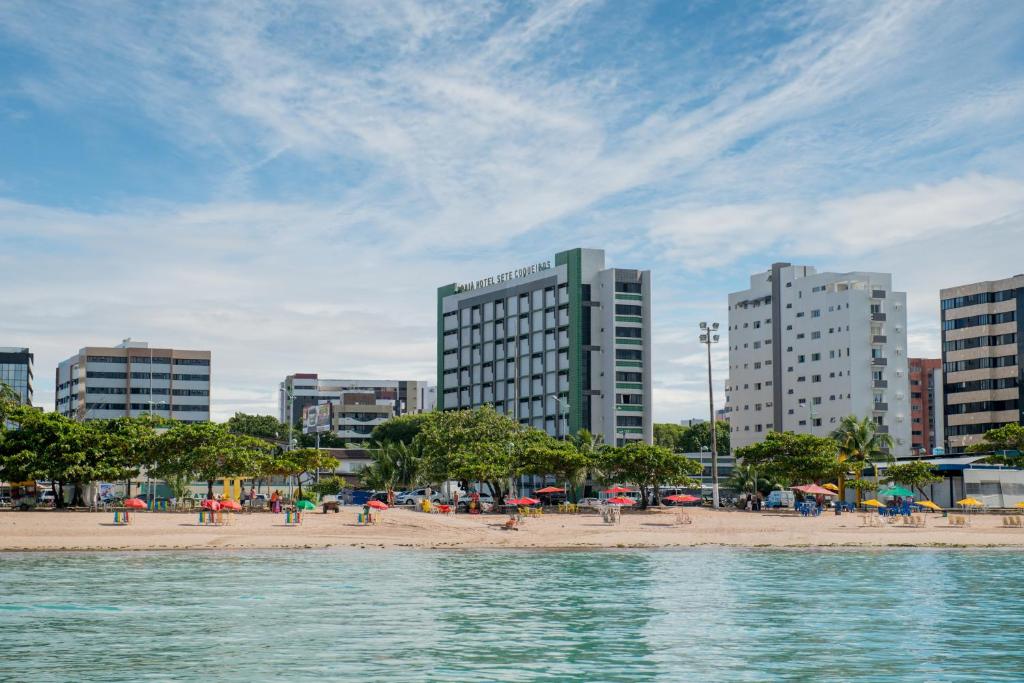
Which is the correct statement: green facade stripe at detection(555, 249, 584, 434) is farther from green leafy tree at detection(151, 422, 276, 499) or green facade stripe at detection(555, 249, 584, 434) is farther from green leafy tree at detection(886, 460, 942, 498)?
green leafy tree at detection(151, 422, 276, 499)

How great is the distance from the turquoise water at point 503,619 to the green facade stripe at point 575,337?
3851 inches

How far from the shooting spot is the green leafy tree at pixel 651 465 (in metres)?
89.3

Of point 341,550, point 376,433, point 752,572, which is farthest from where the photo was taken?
point 376,433

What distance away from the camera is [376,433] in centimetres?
18812

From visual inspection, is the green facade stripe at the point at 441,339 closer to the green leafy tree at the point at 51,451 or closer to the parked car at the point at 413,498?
the parked car at the point at 413,498

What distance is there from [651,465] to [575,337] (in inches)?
2727

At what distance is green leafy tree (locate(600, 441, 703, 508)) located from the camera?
89312 mm

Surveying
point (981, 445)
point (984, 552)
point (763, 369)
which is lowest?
point (984, 552)

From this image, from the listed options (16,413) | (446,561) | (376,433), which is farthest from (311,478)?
(446,561)

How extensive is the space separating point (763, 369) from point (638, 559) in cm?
13300

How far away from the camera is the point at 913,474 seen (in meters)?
94.7

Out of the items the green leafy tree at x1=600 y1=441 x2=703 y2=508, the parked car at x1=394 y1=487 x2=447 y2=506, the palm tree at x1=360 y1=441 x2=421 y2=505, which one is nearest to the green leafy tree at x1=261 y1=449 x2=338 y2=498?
the parked car at x1=394 y1=487 x2=447 y2=506

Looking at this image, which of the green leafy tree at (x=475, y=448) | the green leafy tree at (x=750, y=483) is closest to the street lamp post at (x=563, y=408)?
the green leafy tree at (x=475, y=448)

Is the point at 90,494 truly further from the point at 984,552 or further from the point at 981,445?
the point at 981,445
